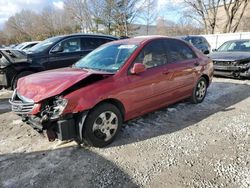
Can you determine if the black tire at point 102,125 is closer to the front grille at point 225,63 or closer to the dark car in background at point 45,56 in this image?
the dark car in background at point 45,56

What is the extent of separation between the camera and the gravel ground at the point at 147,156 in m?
3.02

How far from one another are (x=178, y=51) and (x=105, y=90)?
231 centimetres

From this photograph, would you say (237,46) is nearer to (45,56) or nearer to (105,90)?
(45,56)

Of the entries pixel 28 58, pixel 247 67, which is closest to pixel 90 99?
pixel 28 58

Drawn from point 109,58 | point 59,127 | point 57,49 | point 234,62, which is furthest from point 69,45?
point 234,62

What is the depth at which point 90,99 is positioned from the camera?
3.52m

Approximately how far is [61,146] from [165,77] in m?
2.26

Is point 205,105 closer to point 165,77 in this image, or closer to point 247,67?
point 165,77

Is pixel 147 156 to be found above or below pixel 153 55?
below

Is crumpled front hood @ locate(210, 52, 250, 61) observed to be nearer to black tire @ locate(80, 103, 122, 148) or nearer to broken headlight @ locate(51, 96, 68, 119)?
black tire @ locate(80, 103, 122, 148)

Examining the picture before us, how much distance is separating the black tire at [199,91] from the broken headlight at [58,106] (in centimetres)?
336

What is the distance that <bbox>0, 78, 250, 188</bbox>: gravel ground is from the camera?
3.02 m

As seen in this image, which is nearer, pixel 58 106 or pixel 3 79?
pixel 58 106

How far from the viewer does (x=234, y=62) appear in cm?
826
